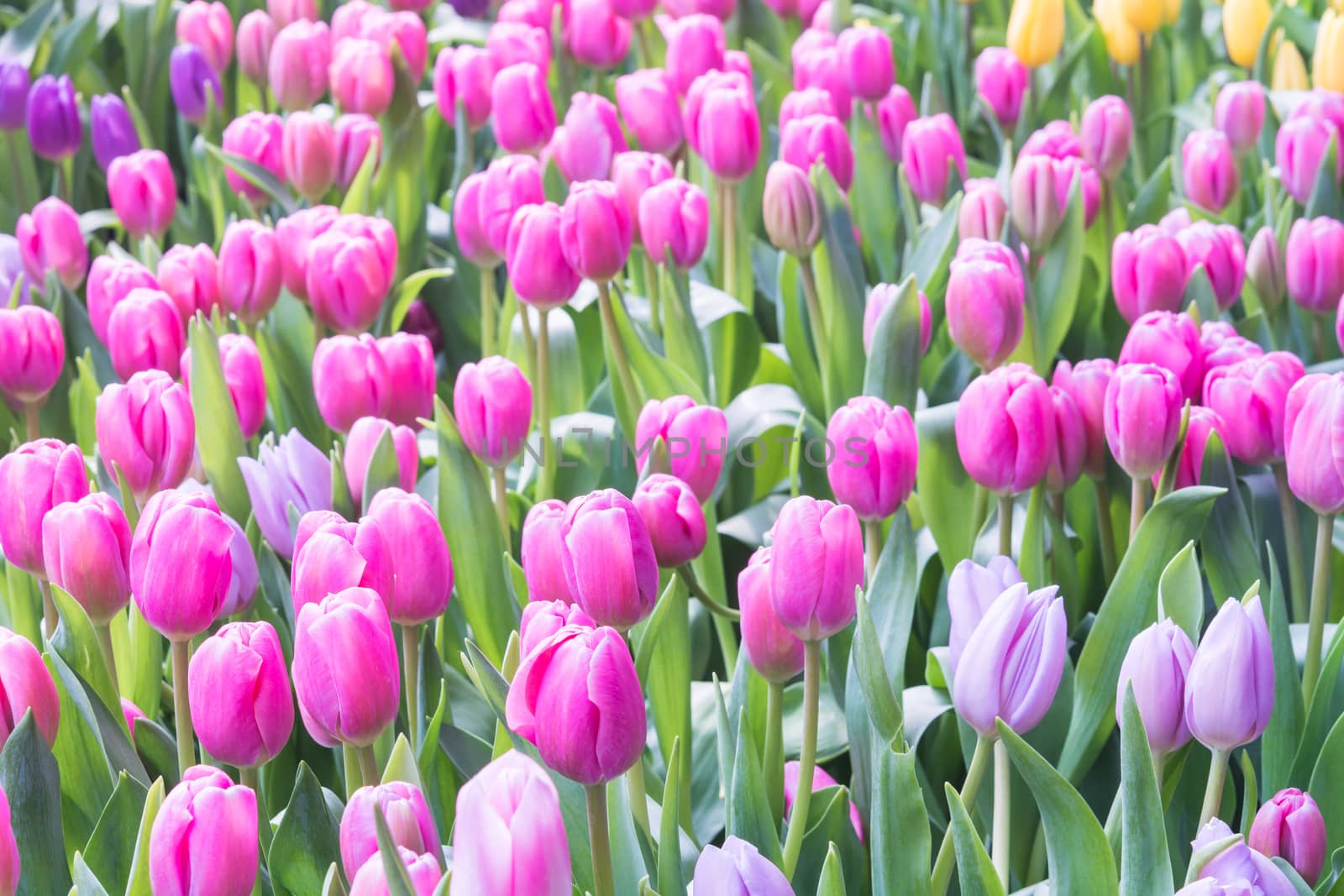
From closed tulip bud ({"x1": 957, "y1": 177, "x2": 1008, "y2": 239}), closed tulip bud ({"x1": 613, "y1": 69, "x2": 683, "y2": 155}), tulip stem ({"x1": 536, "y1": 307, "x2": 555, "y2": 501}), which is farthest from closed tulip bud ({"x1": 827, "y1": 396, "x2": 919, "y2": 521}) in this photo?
closed tulip bud ({"x1": 613, "y1": 69, "x2": 683, "y2": 155})

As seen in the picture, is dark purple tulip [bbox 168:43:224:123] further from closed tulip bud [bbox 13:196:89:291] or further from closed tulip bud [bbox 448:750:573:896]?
closed tulip bud [bbox 448:750:573:896]

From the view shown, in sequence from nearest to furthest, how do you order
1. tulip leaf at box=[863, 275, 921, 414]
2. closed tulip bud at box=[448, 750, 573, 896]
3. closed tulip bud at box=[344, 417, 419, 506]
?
closed tulip bud at box=[448, 750, 573, 896]
closed tulip bud at box=[344, 417, 419, 506]
tulip leaf at box=[863, 275, 921, 414]

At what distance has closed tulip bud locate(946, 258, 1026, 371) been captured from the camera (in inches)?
47.0

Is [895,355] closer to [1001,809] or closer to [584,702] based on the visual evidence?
[1001,809]

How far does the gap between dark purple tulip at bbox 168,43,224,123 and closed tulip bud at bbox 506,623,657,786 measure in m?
1.58

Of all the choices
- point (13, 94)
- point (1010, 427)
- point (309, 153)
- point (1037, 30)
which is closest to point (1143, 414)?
point (1010, 427)

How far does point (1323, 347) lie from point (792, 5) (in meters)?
1.12

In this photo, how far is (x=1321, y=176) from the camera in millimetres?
1565

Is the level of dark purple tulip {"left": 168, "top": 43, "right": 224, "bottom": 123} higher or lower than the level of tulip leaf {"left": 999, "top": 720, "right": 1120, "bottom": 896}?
higher

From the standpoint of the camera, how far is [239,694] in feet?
2.56

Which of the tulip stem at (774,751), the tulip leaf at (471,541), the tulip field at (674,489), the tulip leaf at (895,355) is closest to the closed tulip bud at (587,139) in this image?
the tulip field at (674,489)

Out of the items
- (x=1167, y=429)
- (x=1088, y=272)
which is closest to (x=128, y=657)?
(x=1167, y=429)

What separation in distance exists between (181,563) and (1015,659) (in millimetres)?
471

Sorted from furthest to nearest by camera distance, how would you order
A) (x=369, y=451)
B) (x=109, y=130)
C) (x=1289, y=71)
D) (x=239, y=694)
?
(x=1289, y=71)
(x=109, y=130)
(x=369, y=451)
(x=239, y=694)
